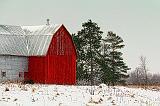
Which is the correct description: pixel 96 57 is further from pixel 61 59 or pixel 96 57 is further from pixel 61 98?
pixel 61 98

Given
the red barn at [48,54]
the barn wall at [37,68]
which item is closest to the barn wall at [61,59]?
the red barn at [48,54]

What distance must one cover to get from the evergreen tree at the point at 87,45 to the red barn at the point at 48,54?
52.2ft

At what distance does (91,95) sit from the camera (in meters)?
35.8

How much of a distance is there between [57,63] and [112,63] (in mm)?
25253

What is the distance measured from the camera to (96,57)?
245 ft

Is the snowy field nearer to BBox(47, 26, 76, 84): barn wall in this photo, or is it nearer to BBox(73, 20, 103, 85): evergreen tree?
BBox(47, 26, 76, 84): barn wall

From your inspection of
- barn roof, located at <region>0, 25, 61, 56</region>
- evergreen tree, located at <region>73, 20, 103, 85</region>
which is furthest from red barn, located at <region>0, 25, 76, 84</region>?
evergreen tree, located at <region>73, 20, 103, 85</region>

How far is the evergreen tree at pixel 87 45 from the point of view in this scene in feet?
241

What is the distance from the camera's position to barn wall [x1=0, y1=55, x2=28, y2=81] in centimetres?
5308

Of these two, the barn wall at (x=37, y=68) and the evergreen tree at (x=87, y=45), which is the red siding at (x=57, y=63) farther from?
the evergreen tree at (x=87, y=45)

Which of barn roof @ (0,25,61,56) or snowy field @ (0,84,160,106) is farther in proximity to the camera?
barn roof @ (0,25,61,56)

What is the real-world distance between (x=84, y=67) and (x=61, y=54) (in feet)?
63.9

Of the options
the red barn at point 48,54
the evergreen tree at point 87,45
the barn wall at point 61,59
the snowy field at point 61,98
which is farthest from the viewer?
the evergreen tree at point 87,45

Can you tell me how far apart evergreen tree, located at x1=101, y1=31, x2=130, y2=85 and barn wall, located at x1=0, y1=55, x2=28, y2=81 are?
23.3m
